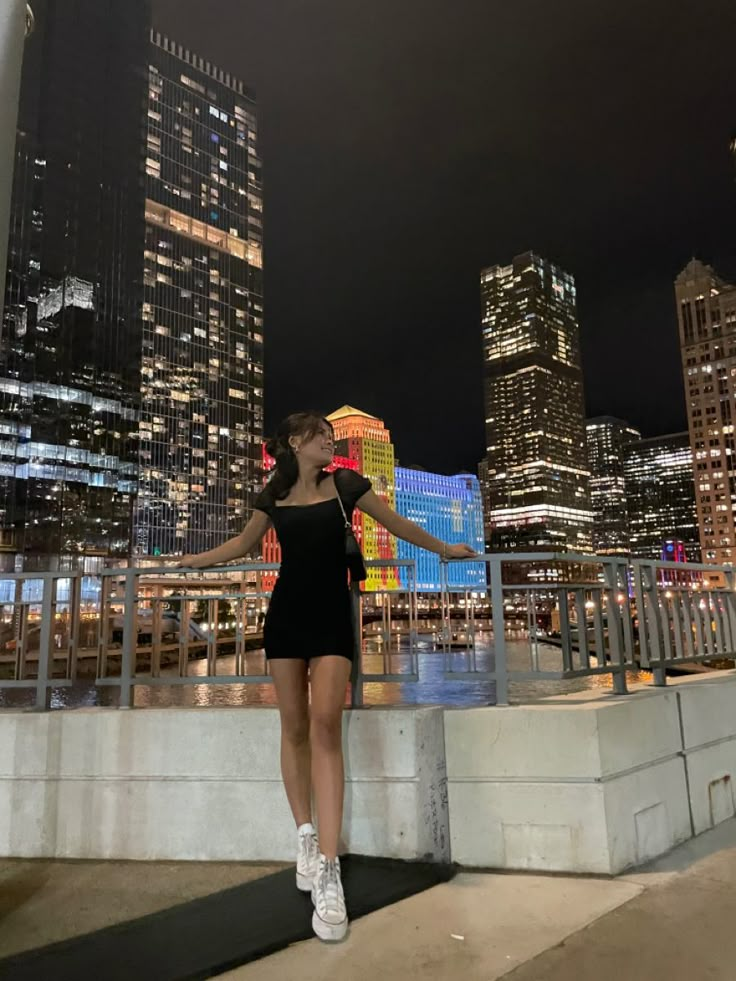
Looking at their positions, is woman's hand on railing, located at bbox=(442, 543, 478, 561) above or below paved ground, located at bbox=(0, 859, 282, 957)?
above

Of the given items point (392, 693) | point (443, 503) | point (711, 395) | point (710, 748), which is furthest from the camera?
point (443, 503)

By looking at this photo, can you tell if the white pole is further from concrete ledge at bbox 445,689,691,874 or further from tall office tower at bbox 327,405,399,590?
tall office tower at bbox 327,405,399,590

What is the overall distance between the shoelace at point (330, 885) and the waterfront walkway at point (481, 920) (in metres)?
0.15

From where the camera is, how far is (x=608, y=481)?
160m

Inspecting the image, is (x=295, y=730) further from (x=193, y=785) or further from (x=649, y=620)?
(x=649, y=620)

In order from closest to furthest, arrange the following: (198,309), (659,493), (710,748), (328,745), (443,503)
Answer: (328,745), (710,748), (198,309), (443,503), (659,493)

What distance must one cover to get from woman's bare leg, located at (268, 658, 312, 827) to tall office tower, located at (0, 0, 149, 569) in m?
46.3

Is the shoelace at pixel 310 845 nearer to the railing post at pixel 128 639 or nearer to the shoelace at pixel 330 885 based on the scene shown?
the shoelace at pixel 330 885

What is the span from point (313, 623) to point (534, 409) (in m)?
161

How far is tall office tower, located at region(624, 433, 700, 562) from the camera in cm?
14112

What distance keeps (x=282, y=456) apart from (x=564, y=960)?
2.23 metres

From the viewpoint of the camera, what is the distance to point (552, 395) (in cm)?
16200

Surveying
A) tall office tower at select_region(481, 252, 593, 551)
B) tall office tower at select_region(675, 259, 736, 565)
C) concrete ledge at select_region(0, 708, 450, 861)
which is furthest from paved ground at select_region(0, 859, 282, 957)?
tall office tower at select_region(481, 252, 593, 551)

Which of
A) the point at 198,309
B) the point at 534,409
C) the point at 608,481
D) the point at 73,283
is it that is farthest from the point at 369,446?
the point at 73,283
